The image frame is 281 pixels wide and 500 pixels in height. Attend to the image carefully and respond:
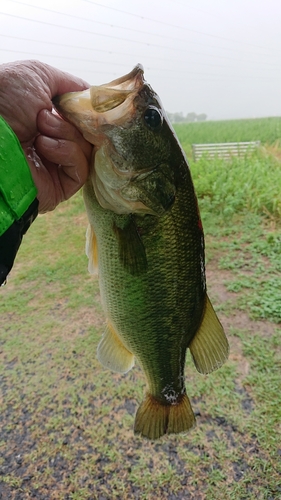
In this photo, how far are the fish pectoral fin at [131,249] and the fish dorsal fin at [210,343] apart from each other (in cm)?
31

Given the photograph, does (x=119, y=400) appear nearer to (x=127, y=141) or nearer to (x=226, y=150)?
(x=127, y=141)

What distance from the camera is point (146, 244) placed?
125cm

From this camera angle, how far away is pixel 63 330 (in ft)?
12.7

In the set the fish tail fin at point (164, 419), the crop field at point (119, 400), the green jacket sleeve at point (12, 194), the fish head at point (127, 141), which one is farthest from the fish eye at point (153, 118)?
the crop field at point (119, 400)

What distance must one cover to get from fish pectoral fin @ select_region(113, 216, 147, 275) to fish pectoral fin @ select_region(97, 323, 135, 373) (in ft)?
1.20

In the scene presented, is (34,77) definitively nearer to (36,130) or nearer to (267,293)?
(36,130)

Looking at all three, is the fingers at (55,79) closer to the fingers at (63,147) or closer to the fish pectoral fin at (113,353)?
the fingers at (63,147)

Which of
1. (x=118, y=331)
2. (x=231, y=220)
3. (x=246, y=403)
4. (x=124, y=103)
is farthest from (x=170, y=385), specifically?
(x=231, y=220)

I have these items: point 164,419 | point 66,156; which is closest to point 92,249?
point 66,156

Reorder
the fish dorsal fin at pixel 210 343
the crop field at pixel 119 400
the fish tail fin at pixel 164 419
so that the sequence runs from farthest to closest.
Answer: the crop field at pixel 119 400, the fish tail fin at pixel 164 419, the fish dorsal fin at pixel 210 343

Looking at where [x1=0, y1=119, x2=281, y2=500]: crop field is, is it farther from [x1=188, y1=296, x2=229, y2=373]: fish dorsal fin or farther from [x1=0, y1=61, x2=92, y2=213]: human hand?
[x1=0, y1=61, x2=92, y2=213]: human hand

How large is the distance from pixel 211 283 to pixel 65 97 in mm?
3541

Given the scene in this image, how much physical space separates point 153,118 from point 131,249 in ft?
1.33

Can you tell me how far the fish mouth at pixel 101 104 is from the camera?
1055 millimetres
